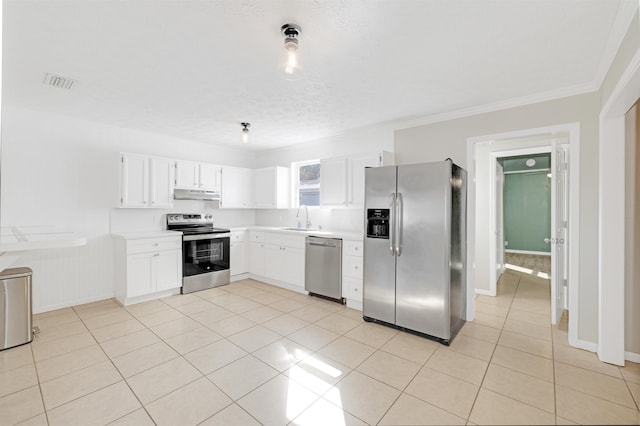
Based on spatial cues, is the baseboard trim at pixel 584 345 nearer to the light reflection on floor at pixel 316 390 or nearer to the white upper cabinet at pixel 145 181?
the light reflection on floor at pixel 316 390

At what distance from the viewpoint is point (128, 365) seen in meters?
2.71

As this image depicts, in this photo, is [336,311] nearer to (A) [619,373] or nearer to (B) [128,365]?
(B) [128,365]

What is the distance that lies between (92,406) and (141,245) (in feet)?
7.72

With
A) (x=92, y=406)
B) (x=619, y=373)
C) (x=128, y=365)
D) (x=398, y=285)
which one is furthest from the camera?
(x=398, y=285)

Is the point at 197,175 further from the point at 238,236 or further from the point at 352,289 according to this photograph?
the point at 352,289

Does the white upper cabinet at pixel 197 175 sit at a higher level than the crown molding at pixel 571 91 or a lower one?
lower

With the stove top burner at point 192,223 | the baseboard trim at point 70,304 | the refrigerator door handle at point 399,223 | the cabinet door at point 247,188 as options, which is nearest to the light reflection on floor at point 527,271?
the refrigerator door handle at point 399,223

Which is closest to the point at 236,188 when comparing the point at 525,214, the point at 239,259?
the point at 239,259

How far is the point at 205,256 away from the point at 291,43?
3.69m

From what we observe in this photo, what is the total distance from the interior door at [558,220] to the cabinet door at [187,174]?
193 inches

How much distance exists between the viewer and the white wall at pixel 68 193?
12.3 feet

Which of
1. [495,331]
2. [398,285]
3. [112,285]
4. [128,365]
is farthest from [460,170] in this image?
[112,285]

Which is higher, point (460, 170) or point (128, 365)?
point (460, 170)

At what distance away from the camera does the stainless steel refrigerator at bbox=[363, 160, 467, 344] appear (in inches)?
123
